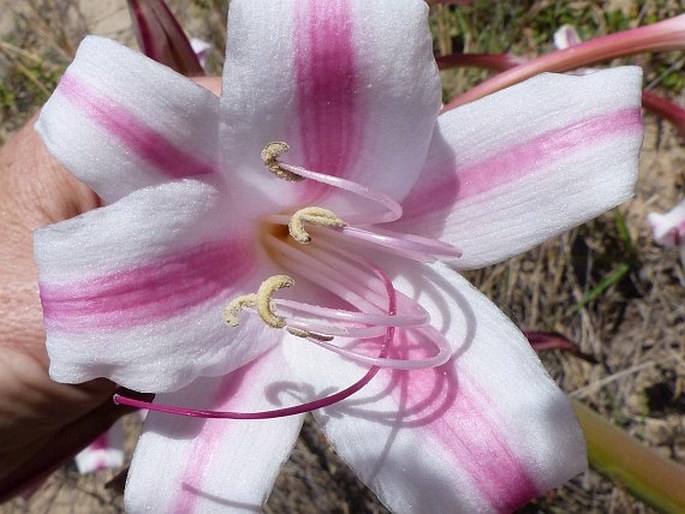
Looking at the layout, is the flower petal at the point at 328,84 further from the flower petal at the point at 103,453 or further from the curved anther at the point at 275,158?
the flower petal at the point at 103,453

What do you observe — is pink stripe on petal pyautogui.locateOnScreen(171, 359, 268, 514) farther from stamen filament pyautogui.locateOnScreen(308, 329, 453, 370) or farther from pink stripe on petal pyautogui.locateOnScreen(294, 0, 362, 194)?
pink stripe on petal pyautogui.locateOnScreen(294, 0, 362, 194)

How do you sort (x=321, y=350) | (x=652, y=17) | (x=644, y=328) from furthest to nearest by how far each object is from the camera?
(x=652, y=17) < (x=644, y=328) < (x=321, y=350)

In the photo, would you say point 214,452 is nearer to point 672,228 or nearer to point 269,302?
point 269,302

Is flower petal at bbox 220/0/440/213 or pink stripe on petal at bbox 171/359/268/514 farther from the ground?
flower petal at bbox 220/0/440/213

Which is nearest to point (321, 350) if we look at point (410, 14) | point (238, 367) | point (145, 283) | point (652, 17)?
point (238, 367)

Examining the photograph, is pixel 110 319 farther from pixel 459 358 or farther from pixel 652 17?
pixel 652 17

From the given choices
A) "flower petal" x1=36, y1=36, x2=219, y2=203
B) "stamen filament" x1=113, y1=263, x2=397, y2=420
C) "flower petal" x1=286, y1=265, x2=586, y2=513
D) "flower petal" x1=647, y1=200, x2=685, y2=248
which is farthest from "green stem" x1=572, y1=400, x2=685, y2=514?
"flower petal" x1=647, y1=200, x2=685, y2=248

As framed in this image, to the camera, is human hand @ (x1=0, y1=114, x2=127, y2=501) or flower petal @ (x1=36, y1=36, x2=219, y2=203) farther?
human hand @ (x1=0, y1=114, x2=127, y2=501)
